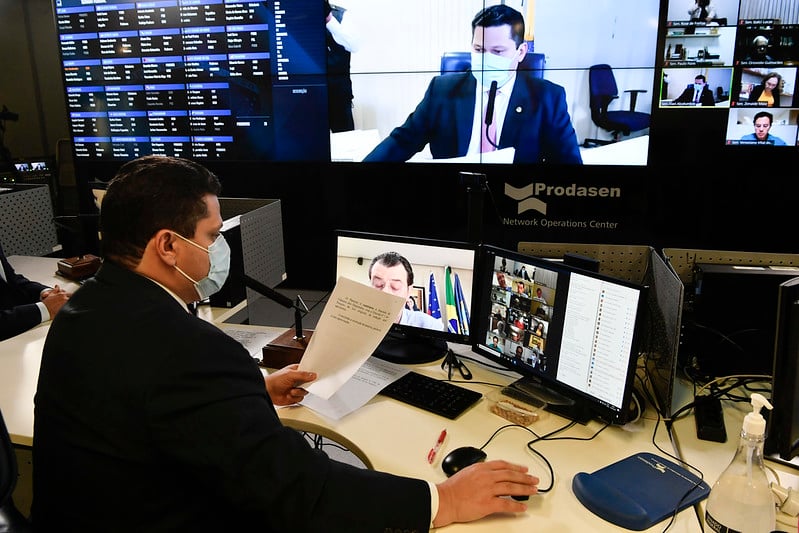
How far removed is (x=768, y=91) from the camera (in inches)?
127

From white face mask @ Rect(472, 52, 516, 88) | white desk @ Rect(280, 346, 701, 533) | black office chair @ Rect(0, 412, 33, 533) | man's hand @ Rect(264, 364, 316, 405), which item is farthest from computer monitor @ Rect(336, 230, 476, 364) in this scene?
white face mask @ Rect(472, 52, 516, 88)

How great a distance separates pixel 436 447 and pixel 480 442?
0.11 meters

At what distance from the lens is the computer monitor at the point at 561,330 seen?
56.6 inches

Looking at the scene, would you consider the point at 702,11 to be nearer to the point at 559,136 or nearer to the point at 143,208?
the point at 559,136

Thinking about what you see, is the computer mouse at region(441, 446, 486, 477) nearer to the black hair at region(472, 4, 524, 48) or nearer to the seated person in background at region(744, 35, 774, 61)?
the black hair at region(472, 4, 524, 48)

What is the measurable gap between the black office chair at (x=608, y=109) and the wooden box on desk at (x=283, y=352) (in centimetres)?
234

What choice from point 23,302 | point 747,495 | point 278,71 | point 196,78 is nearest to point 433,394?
point 747,495

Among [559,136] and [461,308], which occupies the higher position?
[559,136]

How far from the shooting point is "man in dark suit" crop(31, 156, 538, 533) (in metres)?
1.02

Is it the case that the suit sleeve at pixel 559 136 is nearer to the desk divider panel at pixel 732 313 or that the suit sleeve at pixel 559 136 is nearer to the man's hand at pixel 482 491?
the desk divider panel at pixel 732 313

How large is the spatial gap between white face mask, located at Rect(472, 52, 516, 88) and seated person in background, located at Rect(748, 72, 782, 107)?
4.16 ft

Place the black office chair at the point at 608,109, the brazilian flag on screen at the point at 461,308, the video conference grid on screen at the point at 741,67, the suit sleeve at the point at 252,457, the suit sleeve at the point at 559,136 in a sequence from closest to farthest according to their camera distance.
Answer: the suit sleeve at the point at 252,457
the brazilian flag on screen at the point at 461,308
the video conference grid on screen at the point at 741,67
the black office chair at the point at 608,109
the suit sleeve at the point at 559,136

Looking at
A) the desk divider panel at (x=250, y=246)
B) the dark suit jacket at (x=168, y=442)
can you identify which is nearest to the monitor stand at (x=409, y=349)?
the desk divider panel at (x=250, y=246)

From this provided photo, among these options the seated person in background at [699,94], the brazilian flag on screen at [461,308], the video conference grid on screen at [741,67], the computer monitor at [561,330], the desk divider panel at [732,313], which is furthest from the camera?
the seated person in background at [699,94]
